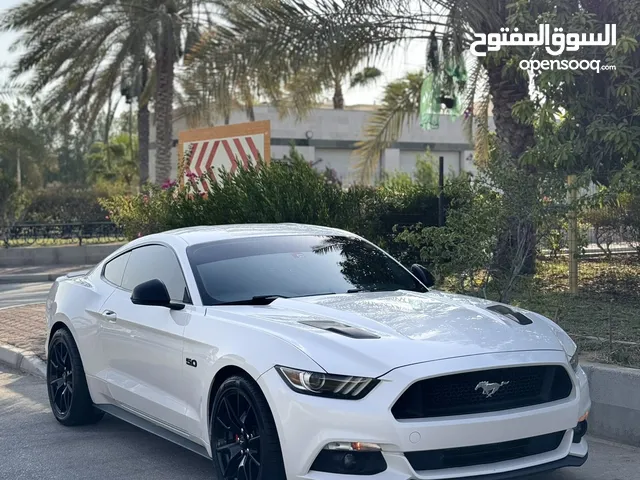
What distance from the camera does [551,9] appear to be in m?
10.2

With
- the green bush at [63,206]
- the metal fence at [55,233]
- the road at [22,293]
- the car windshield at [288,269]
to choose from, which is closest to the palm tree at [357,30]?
the road at [22,293]

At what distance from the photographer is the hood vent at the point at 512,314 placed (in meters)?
5.52

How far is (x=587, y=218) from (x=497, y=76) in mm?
3892

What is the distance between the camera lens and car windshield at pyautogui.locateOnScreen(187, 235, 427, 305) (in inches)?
236

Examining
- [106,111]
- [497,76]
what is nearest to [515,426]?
[497,76]

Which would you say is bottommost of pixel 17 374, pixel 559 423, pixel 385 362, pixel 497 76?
pixel 17 374

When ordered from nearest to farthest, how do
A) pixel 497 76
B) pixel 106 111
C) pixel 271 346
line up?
1. pixel 271 346
2. pixel 497 76
3. pixel 106 111

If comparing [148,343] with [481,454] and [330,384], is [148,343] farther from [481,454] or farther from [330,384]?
[481,454]

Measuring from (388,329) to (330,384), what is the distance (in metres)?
0.55

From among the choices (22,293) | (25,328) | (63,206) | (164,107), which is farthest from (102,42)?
(25,328)

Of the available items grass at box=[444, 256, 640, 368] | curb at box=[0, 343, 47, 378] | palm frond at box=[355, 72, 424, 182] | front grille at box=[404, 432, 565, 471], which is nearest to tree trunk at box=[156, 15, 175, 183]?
palm frond at box=[355, 72, 424, 182]

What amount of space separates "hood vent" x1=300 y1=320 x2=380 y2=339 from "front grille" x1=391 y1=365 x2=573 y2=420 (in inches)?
16.9

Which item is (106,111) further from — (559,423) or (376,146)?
(559,423)

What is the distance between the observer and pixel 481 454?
15.6 ft
